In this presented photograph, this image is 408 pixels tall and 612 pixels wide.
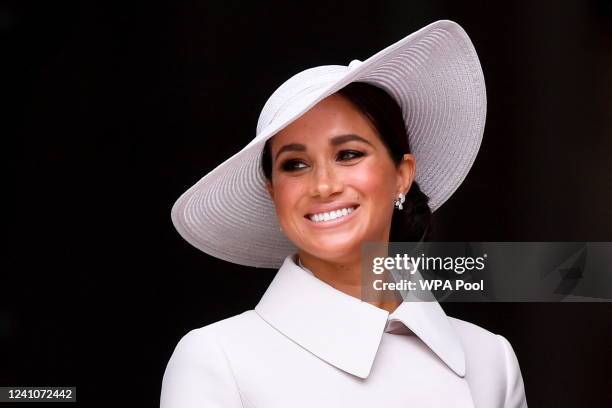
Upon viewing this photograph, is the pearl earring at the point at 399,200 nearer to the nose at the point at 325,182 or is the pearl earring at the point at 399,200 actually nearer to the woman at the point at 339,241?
the woman at the point at 339,241

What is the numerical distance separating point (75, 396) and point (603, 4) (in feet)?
6.21

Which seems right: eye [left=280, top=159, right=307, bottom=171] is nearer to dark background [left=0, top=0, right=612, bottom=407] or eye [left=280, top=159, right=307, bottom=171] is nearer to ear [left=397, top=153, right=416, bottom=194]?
ear [left=397, top=153, right=416, bottom=194]

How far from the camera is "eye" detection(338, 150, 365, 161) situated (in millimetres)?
2654

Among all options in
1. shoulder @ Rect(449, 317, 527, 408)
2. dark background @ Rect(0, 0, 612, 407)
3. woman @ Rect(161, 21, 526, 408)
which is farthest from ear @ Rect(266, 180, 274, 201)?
dark background @ Rect(0, 0, 612, 407)

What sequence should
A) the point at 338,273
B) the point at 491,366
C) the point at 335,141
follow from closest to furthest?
the point at 335,141, the point at 338,273, the point at 491,366

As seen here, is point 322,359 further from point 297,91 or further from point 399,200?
point 297,91

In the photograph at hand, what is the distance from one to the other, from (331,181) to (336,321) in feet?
0.96

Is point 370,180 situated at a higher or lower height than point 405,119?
lower

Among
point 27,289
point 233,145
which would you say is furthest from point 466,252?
point 27,289

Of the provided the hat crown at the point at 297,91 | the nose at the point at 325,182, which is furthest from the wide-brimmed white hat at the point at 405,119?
the nose at the point at 325,182

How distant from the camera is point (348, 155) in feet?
8.72

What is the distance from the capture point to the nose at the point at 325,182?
2.59 m

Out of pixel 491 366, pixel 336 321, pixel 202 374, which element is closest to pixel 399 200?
pixel 336 321

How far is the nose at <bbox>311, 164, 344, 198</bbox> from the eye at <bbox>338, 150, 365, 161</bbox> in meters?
0.04
